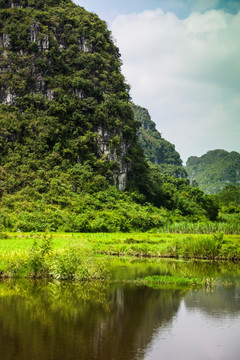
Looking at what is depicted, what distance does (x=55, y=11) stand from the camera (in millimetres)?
55812

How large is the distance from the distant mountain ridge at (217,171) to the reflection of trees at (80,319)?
10542cm

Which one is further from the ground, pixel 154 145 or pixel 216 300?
pixel 154 145

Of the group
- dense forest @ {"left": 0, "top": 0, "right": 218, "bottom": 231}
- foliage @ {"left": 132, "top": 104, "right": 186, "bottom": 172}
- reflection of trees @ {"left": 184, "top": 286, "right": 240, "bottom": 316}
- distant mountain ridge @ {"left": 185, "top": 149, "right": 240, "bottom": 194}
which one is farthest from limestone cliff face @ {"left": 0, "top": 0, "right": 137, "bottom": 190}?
distant mountain ridge @ {"left": 185, "top": 149, "right": 240, "bottom": 194}

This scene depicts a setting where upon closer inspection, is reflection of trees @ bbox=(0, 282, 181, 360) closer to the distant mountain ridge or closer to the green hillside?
the green hillside

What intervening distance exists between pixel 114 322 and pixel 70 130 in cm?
3986

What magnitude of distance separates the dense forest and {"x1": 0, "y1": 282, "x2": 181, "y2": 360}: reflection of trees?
22.2 m

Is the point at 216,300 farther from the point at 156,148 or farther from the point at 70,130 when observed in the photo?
the point at 156,148

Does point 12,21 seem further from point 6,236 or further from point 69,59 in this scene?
point 6,236

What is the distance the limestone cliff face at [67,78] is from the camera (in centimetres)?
4906

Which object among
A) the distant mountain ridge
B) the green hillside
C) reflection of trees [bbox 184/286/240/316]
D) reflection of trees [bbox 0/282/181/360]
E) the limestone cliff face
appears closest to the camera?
reflection of trees [bbox 0/282/181/360]

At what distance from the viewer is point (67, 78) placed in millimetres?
51531

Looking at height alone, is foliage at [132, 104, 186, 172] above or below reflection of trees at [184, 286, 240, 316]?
above

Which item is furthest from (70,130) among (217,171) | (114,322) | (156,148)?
(217,171)

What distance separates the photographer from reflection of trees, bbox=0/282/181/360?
8353mm
